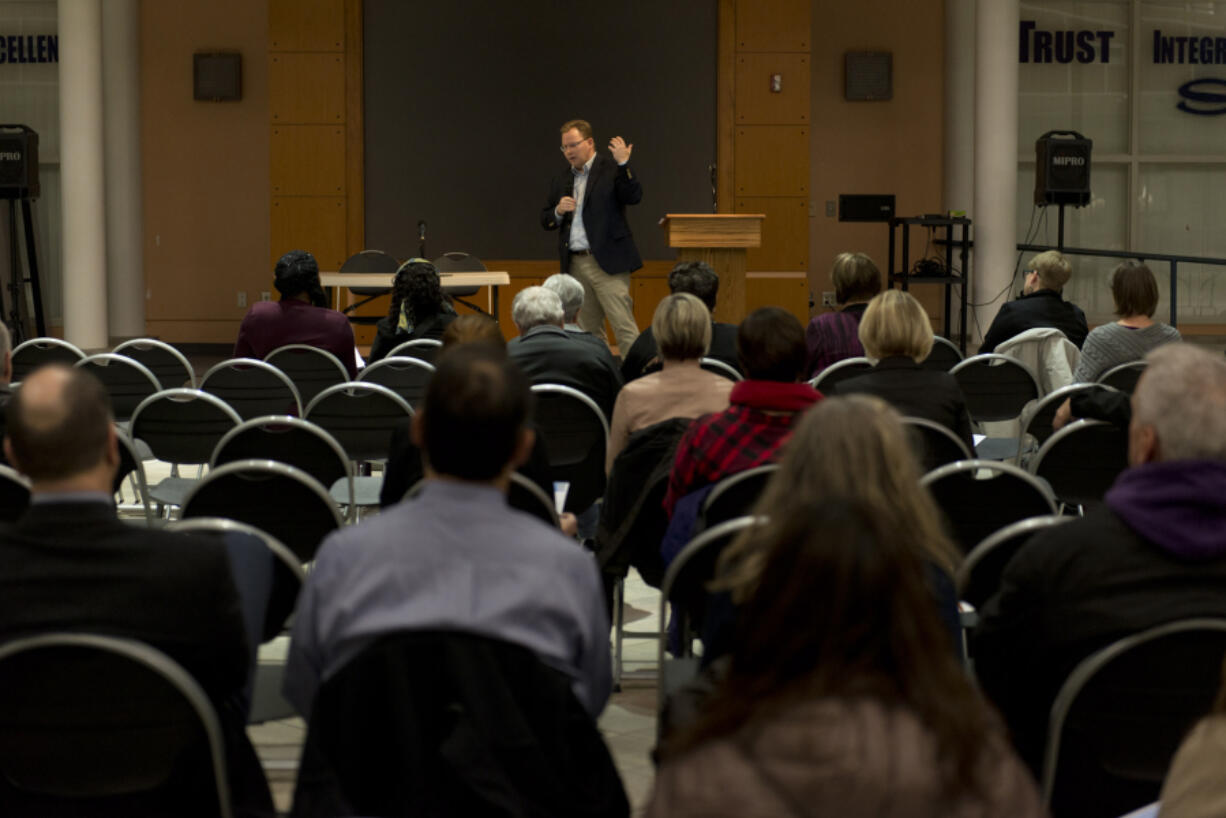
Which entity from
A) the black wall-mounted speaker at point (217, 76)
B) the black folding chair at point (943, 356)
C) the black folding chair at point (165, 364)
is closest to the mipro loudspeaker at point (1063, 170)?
the black folding chair at point (943, 356)

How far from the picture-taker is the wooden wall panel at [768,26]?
12.3 metres

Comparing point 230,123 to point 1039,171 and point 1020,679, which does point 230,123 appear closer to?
point 1039,171

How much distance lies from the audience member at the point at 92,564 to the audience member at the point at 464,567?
0.14 m

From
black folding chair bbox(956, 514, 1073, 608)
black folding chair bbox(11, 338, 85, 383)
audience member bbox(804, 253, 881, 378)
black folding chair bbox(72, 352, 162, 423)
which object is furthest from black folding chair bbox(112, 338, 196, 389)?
black folding chair bbox(956, 514, 1073, 608)

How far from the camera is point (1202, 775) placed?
1498 mm

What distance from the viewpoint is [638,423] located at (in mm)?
4086

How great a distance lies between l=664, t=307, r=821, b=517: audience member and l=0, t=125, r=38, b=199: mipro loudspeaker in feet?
30.6

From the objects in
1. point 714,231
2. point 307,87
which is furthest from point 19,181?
point 714,231

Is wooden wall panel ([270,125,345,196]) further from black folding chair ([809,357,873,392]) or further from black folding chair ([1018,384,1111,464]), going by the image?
black folding chair ([1018,384,1111,464])

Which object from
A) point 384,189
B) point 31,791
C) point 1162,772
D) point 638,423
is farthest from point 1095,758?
point 384,189

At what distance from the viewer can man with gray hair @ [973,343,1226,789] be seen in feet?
6.90

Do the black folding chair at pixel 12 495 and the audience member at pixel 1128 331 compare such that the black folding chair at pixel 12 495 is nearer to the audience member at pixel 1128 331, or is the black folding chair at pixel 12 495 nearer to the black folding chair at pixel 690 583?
the black folding chair at pixel 690 583

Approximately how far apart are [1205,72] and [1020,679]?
43.5 feet

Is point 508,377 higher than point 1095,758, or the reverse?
point 508,377
